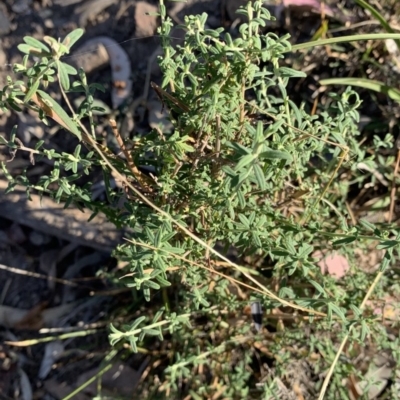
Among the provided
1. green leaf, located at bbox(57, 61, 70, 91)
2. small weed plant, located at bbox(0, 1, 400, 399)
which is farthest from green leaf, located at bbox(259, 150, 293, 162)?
green leaf, located at bbox(57, 61, 70, 91)

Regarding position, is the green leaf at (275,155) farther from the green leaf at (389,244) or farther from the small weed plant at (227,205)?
the green leaf at (389,244)

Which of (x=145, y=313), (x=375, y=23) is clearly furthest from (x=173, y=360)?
(x=375, y=23)

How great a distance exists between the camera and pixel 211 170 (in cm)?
117

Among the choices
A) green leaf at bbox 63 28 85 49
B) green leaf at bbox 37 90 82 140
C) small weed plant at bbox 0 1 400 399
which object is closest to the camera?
green leaf at bbox 63 28 85 49

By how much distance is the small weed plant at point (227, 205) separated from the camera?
97 cm

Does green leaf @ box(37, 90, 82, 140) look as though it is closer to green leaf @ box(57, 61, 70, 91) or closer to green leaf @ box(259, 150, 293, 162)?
green leaf @ box(57, 61, 70, 91)

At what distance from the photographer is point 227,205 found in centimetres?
106

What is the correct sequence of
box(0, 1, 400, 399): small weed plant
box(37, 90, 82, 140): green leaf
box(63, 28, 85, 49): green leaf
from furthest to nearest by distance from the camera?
box(0, 1, 400, 399): small weed plant < box(37, 90, 82, 140): green leaf < box(63, 28, 85, 49): green leaf

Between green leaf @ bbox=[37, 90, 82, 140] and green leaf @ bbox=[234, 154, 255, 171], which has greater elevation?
green leaf @ bbox=[37, 90, 82, 140]

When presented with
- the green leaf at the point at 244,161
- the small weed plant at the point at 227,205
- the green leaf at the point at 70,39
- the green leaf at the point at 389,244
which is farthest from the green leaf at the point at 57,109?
the green leaf at the point at 389,244

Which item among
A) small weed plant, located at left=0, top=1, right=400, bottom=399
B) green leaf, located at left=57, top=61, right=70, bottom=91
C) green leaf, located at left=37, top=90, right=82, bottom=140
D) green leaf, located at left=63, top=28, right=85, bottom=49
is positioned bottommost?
small weed plant, located at left=0, top=1, right=400, bottom=399

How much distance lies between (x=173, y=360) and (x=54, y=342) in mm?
528

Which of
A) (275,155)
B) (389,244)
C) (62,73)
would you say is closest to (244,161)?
(275,155)

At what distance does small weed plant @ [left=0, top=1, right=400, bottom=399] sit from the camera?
971mm
